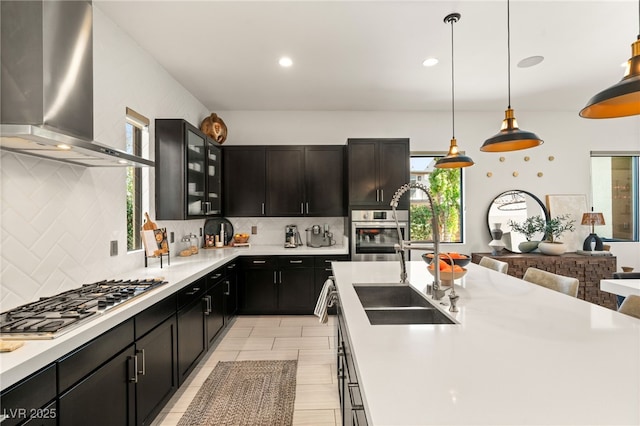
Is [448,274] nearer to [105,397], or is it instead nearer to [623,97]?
[623,97]

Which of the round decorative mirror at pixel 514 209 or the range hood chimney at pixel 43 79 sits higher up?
the range hood chimney at pixel 43 79

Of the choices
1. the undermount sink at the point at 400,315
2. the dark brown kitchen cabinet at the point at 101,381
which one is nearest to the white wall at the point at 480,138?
the undermount sink at the point at 400,315

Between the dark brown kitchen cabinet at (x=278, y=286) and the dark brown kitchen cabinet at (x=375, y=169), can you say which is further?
the dark brown kitchen cabinet at (x=375, y=169)

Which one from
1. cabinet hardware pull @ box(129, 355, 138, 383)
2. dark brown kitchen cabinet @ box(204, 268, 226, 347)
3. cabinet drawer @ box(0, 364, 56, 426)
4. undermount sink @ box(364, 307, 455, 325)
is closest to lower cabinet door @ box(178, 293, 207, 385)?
dark brown kitchen cabinet @ box(204, 268, 226, 347)

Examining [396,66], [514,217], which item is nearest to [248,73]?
[396,66]

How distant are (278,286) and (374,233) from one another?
147 cm

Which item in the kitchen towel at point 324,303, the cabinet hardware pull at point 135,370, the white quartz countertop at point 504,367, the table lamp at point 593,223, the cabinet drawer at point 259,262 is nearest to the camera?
the white quartz countertop at point 504,367

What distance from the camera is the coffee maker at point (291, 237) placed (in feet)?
15.0

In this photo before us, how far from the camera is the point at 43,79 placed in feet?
5.12

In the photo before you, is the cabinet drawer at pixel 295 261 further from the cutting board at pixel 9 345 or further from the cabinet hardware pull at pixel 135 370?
the cutting board at pixel 9 345

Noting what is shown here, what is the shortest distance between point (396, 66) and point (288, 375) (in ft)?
10.5

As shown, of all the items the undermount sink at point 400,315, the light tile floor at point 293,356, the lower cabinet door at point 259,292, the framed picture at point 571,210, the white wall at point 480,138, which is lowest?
the light tile floor at point 293,356

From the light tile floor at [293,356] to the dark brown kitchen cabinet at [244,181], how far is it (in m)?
1.50

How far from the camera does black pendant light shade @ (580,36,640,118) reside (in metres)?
1.11
